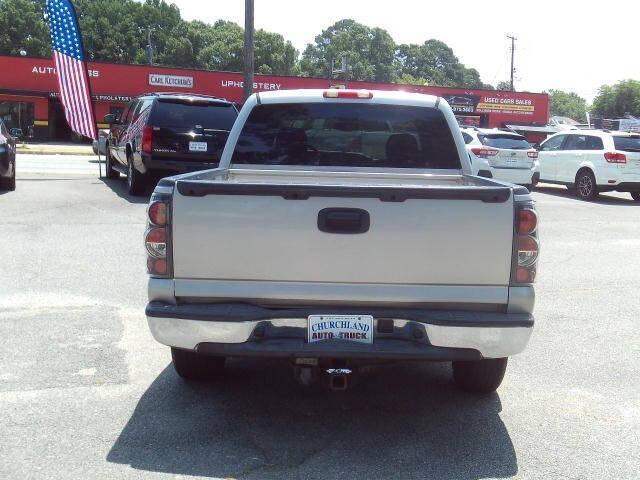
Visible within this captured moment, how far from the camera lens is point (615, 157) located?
658 inches

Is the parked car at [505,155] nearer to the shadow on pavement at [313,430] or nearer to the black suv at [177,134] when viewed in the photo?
the black suv at [177,134]

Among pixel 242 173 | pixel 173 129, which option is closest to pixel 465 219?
pixel 242 173

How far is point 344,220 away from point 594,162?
14.9m

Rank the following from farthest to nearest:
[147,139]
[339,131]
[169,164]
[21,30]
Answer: [21,30] → [169,164] → [147,139] → [339,131]

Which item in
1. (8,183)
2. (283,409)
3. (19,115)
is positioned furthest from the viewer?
(19,115)

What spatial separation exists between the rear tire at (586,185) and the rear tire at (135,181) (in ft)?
33.7

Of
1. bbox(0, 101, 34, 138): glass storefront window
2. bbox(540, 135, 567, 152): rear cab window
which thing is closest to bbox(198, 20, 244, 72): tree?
bbox(0, 101, 34, 138): glass storefront window

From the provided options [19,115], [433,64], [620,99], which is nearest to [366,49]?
[433,64]

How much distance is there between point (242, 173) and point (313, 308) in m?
1.95

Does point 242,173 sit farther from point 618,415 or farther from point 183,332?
point 618,415

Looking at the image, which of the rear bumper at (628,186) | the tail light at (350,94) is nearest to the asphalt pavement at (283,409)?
the tail light at (350,94)

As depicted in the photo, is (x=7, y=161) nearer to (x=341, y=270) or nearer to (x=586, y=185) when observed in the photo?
(x=341, y=270)

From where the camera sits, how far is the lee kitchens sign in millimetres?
40375

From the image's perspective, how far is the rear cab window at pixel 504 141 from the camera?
18.0 metres
